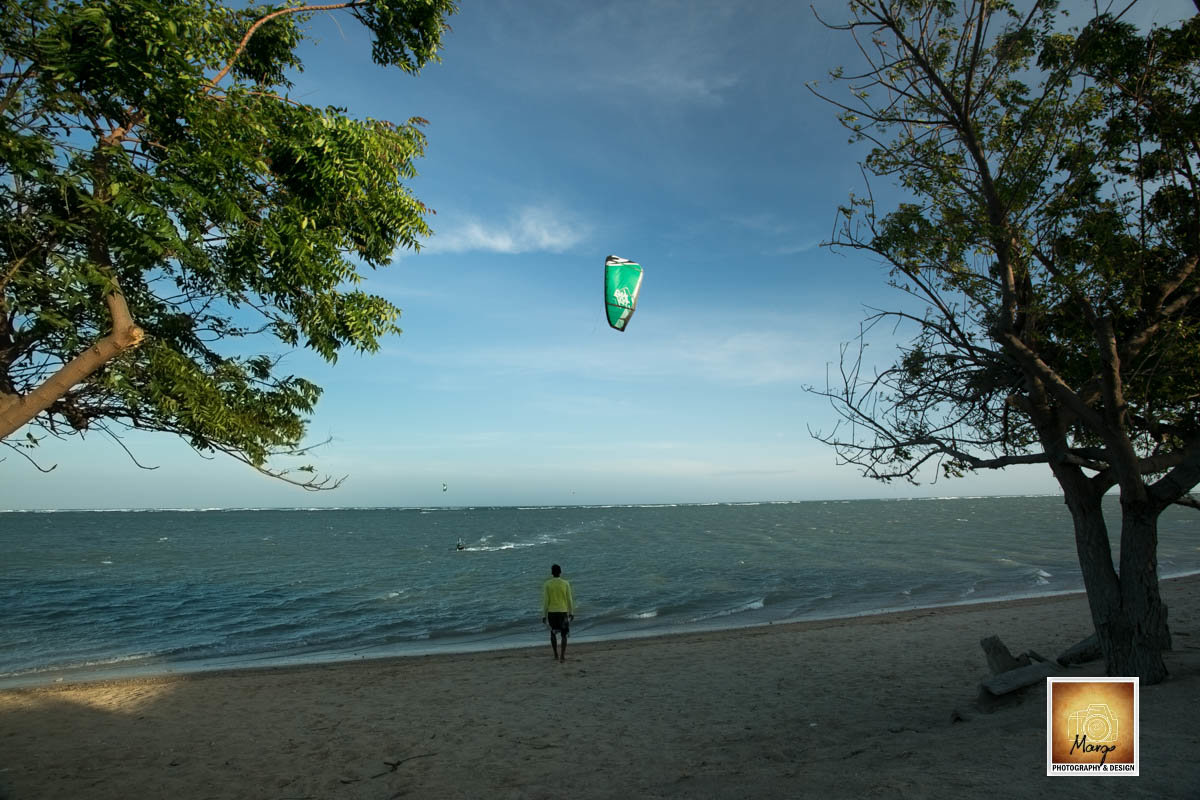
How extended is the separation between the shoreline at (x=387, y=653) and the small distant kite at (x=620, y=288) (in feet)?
45.6

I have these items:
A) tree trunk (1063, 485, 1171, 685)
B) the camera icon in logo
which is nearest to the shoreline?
tree trunk (1063, 485, 1171, 685)

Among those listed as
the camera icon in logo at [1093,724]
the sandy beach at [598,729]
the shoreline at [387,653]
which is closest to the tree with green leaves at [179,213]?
the sandy beach at [598,729]

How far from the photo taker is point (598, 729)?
9758mm

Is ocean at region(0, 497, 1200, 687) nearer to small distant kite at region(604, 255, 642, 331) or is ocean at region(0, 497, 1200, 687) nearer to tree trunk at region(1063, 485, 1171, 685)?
tree trunk at region(1063, 485, 1171, 685)

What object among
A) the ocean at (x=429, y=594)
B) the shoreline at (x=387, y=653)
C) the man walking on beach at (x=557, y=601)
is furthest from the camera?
the ocean at (x=429, y=594)

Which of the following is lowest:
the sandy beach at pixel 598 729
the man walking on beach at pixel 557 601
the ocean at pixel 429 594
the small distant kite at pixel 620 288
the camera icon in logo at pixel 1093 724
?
the ocean at pixel 429 594

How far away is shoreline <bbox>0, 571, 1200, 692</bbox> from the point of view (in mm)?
16453

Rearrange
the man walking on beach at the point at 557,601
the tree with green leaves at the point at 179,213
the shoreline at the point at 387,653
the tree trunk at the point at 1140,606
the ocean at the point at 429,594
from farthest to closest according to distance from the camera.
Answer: the ocean at the point at 429,594
the shoreline at the point at 387,653
the man walking on beach at the point at 557,601
the tree trunk at the point at 1140,606
the tree with green leaves at the point at 179,213

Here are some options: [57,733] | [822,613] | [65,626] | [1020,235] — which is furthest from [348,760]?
[65,626]

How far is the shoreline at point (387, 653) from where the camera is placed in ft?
54.0

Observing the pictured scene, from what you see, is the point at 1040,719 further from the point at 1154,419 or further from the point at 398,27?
the point at 398,27

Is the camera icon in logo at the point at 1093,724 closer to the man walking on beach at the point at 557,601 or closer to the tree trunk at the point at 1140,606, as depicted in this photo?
the tree trunk at the point at 1140,606

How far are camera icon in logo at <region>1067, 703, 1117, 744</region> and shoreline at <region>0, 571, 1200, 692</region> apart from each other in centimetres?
1359

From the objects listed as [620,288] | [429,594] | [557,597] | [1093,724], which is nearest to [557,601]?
[557,597]
